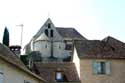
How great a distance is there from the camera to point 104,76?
38.8 metres

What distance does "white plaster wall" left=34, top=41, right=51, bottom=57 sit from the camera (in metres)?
75.8

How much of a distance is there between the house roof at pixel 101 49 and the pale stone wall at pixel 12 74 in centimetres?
1717

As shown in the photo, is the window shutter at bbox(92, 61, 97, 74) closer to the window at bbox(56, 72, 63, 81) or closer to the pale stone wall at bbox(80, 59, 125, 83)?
the pale stone wall at bbox(80, 59, 125, 83)

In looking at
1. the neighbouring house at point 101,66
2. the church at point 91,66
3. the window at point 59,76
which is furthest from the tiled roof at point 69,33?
the window at point 59,76

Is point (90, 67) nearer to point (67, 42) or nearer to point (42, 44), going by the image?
point (42, 44)

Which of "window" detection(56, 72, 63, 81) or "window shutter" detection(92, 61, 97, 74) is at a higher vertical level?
"window shutter" detection(92, 61, 97, 74)

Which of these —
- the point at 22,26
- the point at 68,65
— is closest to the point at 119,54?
the point at 68,65

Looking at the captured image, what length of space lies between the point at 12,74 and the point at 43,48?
188 feet

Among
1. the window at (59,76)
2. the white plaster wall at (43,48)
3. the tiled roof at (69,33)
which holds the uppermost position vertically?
the tiled roof at (69,33)

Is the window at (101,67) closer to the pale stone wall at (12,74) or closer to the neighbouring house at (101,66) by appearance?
the neighbouring house at (101,66)

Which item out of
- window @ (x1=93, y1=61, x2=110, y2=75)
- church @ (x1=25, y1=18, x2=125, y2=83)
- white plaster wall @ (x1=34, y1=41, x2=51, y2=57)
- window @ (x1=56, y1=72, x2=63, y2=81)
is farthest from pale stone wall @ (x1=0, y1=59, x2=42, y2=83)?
white plaster wall @ (x1=34, y1=41, x2=51, y2=57)

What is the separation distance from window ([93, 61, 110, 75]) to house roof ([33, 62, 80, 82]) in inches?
85.6

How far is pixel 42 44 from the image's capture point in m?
76.3

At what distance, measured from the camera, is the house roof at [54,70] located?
1513 inches
